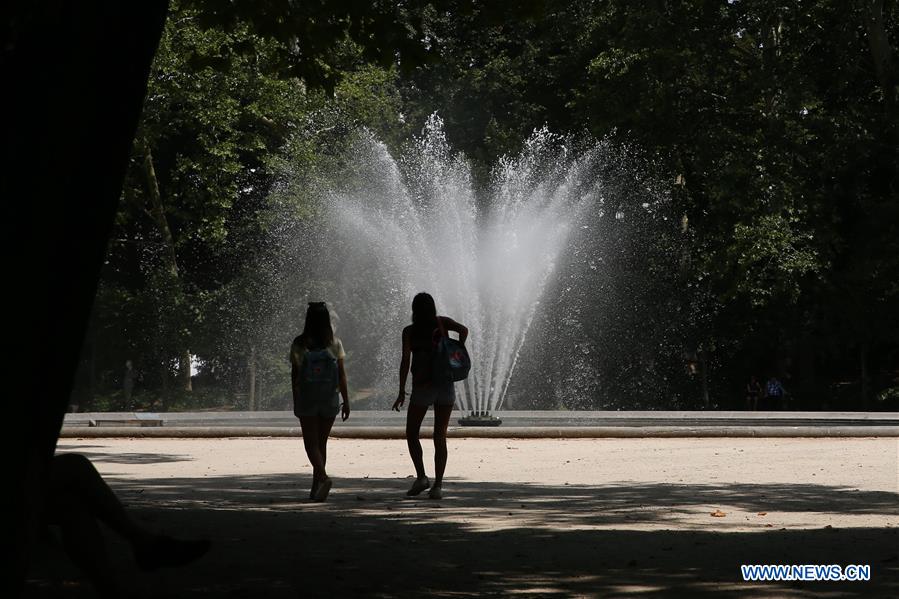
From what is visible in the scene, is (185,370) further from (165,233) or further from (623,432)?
(623,432)

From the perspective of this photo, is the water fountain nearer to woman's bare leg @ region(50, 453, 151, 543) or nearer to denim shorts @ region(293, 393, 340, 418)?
denim shorts @ region(293, 393, 340, 418)

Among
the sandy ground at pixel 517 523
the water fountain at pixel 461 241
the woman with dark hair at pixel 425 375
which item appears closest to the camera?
the sandy ground at pixel 517 523

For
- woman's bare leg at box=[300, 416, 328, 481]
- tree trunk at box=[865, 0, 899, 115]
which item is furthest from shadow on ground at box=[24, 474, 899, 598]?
tree trunk at box=[865, 0, 899, 115]

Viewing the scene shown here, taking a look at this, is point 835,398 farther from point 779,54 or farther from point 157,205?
point 157,205

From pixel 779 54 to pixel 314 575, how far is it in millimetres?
30151

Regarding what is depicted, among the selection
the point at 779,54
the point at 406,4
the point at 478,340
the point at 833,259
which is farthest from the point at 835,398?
the point at 406,4

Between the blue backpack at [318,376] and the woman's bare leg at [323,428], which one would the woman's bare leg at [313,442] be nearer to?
the woman's bare leg at [323,428]

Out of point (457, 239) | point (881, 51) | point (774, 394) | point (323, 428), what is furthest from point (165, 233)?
point (323, 428)

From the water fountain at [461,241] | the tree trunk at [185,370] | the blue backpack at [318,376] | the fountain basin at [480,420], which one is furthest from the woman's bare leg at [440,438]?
the tree trunk at [185,370]

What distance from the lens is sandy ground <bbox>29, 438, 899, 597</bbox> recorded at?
21.5 ft

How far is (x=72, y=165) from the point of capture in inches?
186

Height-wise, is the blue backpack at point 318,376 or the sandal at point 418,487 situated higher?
the blue backpack at point 318,376

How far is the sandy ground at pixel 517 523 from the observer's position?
654 cm

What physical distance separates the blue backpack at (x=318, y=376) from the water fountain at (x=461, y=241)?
37.3 ft
